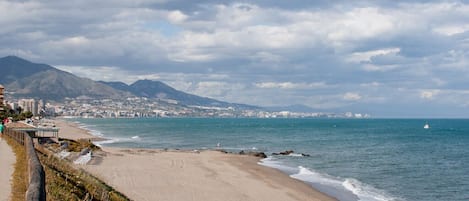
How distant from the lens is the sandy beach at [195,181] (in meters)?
27.2

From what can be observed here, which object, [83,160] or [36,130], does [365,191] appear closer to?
[83,160]

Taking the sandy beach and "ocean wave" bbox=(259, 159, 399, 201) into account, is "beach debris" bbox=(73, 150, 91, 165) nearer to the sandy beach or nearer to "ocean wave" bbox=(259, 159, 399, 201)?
the sandy beach

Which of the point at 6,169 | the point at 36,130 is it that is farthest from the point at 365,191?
the point at 36,130

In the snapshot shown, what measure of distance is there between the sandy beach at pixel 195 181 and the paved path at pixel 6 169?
4.87 metres

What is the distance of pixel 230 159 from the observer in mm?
51094

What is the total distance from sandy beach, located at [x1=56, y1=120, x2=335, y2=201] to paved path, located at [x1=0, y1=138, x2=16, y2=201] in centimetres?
487

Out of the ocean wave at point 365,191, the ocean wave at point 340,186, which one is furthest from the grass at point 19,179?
the ocean wave at point 365,191

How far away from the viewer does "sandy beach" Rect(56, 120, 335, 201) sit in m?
27.2

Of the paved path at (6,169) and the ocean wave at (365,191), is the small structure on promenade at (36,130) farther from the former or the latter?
the ocean wave at (365,191)

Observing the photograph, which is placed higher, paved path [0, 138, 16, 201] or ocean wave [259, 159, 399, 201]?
paved path [0, 138, 16, 201]

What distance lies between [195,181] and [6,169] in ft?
42.0

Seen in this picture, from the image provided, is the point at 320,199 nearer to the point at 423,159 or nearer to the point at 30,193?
the point at 30,193

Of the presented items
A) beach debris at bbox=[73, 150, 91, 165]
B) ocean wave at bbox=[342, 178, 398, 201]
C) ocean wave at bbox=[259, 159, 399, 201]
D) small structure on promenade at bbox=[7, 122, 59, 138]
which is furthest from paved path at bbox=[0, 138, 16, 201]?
small structure on promenade at bbox=[7, 122, 59, 138]

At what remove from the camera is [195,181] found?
32.3 metres
